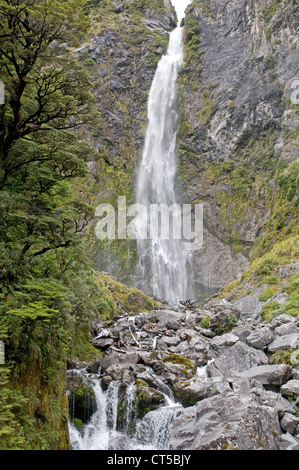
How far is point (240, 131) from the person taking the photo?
34.0m

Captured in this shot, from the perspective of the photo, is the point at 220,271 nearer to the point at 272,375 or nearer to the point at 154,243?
the point at 154,243

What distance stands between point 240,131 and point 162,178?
400 inches

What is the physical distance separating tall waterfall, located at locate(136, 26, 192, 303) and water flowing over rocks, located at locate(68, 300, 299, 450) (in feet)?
63.1

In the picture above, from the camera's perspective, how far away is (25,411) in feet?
18.0

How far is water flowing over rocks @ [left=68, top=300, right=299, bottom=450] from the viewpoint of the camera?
636 cm

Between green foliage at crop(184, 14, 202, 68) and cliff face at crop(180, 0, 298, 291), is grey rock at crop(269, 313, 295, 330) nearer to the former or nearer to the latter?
cliff face at crop(180, 0, 298, 291)

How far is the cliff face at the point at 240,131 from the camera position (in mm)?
31031

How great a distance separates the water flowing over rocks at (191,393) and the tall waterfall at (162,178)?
19.2 metres

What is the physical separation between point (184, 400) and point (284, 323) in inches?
248

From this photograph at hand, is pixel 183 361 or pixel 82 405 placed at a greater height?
pixel 183 361

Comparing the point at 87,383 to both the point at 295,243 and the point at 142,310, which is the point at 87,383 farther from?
the point at 295,243

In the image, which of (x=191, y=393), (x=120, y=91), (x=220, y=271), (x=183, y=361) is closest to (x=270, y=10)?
(x=120, y=91)

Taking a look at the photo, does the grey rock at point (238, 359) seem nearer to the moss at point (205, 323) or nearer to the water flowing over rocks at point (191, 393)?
the water flowing over rocks at point (191, 393)

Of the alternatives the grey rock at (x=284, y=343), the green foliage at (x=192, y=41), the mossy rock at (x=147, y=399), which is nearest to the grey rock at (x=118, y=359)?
the mossy rock at (x=147, y=399)
